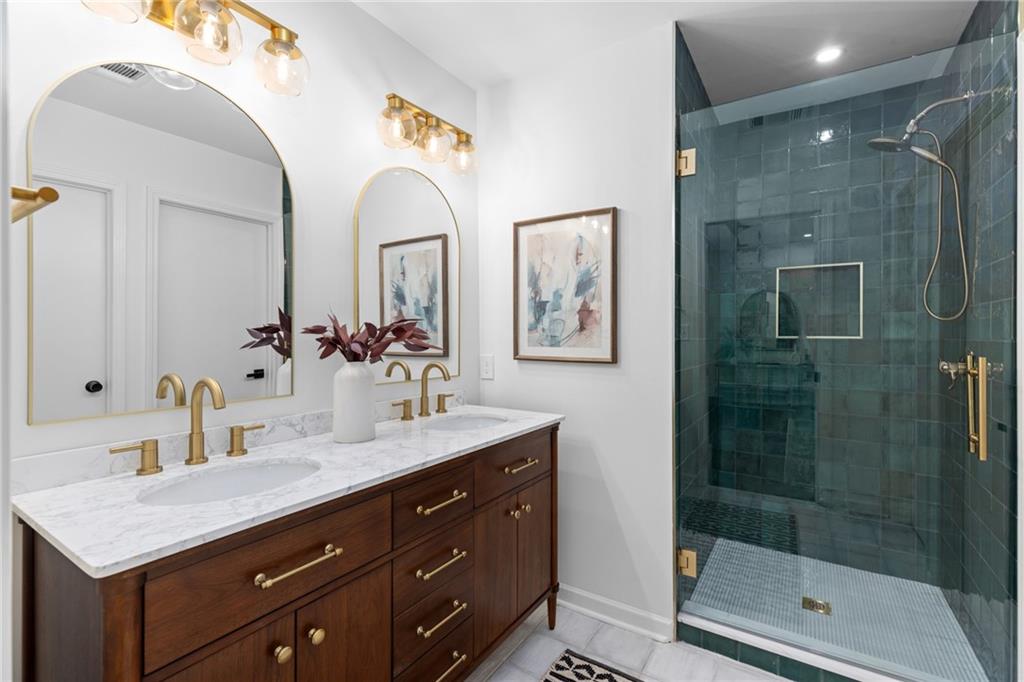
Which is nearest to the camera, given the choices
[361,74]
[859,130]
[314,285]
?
[314,285]

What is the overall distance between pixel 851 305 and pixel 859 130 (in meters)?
0.78

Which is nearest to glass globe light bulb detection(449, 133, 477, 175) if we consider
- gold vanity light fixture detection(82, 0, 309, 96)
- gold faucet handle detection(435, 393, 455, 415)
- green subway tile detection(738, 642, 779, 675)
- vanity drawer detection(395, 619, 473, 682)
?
gold vanity light fixture detection(82, 0, 309, 96)

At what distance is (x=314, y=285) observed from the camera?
5.60 ft

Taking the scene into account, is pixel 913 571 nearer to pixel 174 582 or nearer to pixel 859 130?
pixel 859 130

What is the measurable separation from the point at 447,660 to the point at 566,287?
148cm

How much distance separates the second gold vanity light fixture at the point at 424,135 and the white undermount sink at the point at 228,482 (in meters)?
1.24

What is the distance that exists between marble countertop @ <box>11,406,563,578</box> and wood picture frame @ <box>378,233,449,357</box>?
0.58 m

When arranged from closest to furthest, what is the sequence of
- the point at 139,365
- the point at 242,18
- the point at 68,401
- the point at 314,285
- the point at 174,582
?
the point at 174,582 → the point at 68,401 → the point at 139,365 → the point at 242,18 → the point at 314,285

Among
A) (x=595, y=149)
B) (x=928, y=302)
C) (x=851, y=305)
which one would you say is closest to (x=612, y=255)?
(x=595, y=149)

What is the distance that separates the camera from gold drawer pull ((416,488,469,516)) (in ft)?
4.48

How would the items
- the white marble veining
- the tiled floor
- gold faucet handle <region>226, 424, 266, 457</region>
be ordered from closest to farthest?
1. the white marble veining
2. gold faucet handle <region>226, 424, 266, 457</region>
3. the tiled floor

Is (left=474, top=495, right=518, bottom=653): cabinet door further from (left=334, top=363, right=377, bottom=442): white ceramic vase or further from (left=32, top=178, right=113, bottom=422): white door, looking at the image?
(left=32, top=178, right=113, bottom=422): white door

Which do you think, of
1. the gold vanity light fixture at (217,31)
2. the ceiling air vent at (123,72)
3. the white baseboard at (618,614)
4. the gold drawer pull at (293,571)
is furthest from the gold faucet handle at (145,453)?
the white baseboard at (618,614)

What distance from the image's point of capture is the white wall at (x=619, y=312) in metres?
2.01
